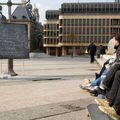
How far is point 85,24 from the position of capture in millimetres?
147875

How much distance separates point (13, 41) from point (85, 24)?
12934cm

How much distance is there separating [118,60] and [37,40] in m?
145

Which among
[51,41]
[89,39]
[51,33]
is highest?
[51,33]

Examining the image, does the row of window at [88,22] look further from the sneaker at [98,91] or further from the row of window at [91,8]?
the sneaker at [98,91]

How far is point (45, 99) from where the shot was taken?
11.1 metres

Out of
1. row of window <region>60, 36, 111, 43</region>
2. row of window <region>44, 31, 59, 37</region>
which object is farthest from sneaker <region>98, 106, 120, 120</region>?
row of window <region>44, 31, 59, 37</region>

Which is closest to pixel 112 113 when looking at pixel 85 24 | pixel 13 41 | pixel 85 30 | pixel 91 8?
pixel 13 41

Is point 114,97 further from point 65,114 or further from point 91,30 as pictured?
point 91,30

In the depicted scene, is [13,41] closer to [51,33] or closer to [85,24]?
[85,24]

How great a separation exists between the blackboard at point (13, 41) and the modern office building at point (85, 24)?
124866 mm

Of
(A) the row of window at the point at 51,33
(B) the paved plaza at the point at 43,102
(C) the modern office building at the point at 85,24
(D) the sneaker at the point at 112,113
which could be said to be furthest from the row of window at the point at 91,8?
(D) the sneaker at the point at 112,113

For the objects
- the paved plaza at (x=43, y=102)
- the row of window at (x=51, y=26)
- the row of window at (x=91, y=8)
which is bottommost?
the paved plaza at (x=43, y=102)

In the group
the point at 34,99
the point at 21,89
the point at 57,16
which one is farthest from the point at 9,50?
the point at 57,16

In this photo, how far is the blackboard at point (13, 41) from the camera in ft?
62.6
